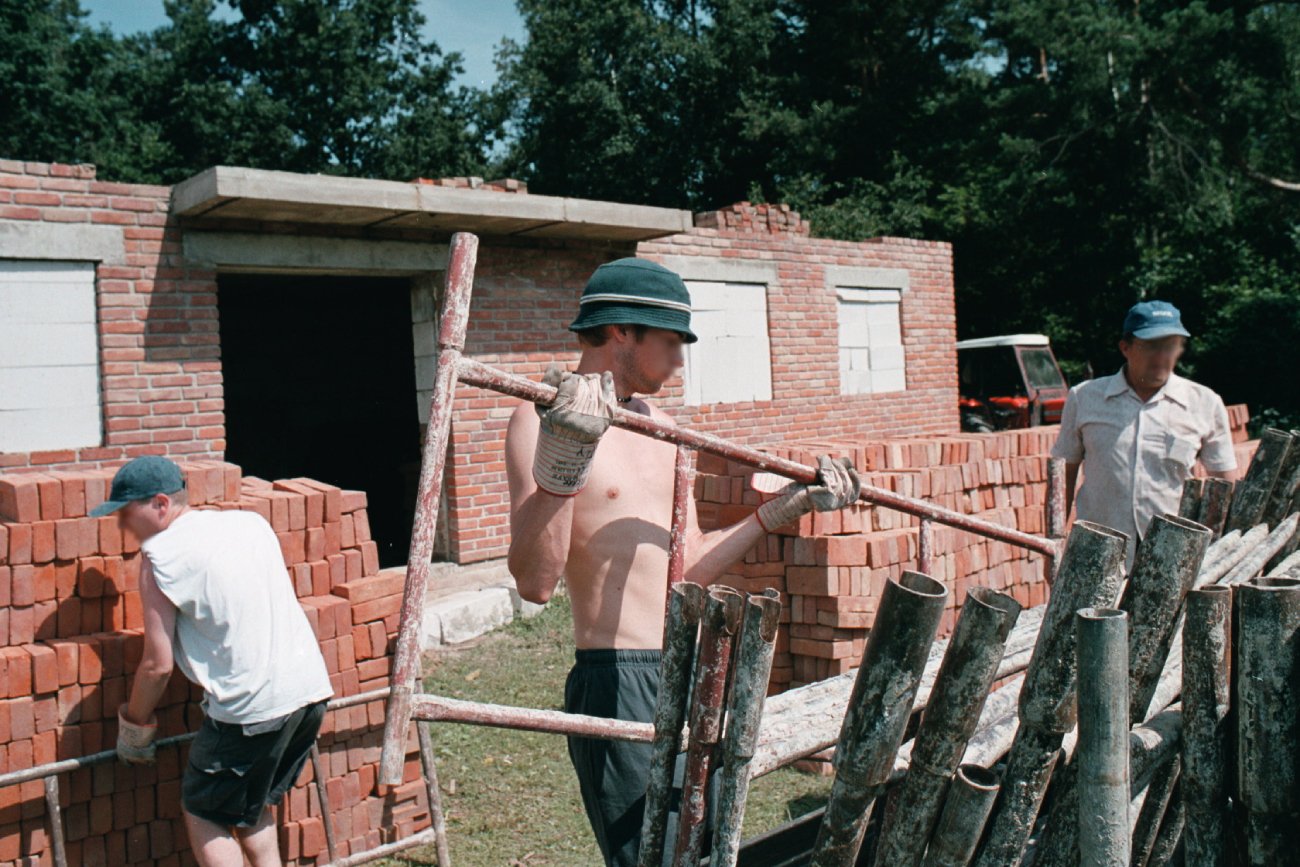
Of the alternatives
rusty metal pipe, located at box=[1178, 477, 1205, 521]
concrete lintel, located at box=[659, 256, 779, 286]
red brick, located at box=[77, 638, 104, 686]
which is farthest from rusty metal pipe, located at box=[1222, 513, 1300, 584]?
concrete lintel, located at box=[659, 256, 779, 286]

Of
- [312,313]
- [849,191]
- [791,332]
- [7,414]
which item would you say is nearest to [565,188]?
[849,191]

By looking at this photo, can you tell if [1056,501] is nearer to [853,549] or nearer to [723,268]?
[853,549]

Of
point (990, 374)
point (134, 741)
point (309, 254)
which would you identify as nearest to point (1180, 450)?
point (134, 741)

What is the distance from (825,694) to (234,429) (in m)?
12.2

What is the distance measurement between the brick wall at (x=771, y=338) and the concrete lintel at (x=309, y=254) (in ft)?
1.92

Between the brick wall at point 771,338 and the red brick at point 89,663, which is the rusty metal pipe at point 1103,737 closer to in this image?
the red brick at point 89,663

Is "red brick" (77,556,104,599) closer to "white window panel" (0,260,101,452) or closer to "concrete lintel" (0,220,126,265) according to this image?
"white window panel" (0,260,101,452)

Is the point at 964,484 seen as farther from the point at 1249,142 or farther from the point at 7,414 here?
the point at 1249,142

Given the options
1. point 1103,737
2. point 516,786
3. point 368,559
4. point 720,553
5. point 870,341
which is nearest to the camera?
point 1103,737

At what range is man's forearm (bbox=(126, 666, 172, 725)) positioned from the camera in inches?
134

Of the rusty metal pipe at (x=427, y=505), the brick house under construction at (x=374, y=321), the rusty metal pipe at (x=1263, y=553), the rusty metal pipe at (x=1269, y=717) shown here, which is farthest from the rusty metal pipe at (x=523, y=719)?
the brick house under construction at (x=374, y=321)

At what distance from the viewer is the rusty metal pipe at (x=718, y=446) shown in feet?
6.49

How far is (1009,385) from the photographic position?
16.0 meters

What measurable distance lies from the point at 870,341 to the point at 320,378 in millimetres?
7352
